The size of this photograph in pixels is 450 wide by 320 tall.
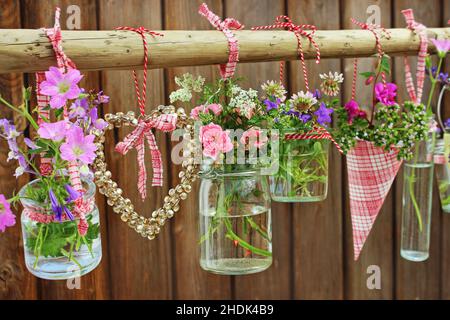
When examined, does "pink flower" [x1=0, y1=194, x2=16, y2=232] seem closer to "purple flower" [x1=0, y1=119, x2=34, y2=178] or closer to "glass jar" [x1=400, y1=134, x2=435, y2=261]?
"purple flower" [x1=0, y1=119, x2=34, y2=178]

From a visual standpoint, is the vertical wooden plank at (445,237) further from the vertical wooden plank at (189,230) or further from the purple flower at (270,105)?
the purple flower at (270,105)

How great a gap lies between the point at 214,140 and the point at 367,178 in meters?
0.61

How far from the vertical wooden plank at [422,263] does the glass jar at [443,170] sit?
27cm

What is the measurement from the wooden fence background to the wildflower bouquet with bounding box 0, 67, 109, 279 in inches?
22.3

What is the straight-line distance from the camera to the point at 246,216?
1.60 meters

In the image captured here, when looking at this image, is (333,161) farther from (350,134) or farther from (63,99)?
(63,99)

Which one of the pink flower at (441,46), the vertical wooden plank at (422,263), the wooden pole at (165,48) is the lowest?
the vertical wooden plank at (422,263)

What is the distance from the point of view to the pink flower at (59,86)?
3.98 feet

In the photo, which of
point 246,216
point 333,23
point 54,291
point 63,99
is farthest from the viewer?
point 333,23

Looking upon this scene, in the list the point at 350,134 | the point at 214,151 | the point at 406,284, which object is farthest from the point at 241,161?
the point at 406,284

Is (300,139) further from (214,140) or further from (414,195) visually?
(414,195)

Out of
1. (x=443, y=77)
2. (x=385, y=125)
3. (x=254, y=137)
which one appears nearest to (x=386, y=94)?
(x=385, y=125)

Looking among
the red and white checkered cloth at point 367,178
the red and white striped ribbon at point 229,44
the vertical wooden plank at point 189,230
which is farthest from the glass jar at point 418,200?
the red and white striped ribbon at point 229,44
